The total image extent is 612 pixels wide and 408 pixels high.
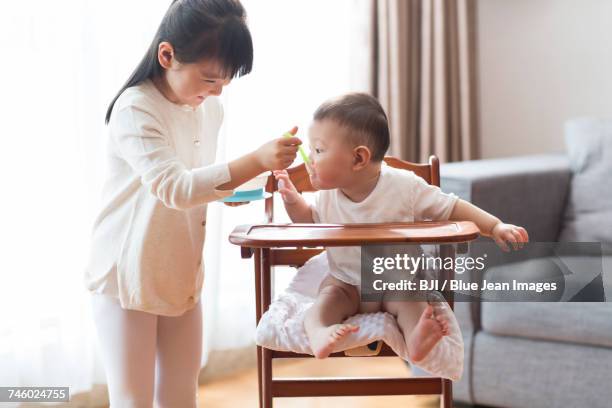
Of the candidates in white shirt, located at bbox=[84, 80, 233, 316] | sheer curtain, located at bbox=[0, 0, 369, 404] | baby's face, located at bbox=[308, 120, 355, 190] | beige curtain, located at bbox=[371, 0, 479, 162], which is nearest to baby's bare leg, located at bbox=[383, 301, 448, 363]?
baby's face, located at bbox=[308, 120, 355, 190]

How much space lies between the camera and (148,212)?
1.42 metres

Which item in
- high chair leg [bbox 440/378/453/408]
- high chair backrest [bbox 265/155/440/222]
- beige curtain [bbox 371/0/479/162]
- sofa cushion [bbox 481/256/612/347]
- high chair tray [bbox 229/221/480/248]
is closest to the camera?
high chair tray [bbox 229/221/480/248]

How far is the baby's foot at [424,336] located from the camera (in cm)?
132

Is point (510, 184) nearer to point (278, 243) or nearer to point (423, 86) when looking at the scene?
point (423, 86)

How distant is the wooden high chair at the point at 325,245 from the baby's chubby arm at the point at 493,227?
7 cm

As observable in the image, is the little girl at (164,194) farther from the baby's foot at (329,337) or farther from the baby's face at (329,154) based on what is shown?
the baby's foot at (329,337)

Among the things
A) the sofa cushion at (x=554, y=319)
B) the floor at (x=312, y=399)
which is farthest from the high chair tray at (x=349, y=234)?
the floor at (x=312, y=399)

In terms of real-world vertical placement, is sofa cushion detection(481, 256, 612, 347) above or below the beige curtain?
below

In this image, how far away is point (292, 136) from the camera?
1356 mm

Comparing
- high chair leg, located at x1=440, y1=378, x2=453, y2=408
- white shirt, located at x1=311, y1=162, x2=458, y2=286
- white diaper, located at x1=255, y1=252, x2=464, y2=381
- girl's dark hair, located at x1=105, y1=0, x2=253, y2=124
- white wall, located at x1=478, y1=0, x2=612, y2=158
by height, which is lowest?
high chair leg, located at x1=440, y1=378, x2=453, y2=408

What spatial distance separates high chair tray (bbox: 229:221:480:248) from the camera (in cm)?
127

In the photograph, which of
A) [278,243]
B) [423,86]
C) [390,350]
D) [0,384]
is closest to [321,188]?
[278,243]

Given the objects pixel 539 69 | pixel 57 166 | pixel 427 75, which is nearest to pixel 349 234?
pixel 57 166

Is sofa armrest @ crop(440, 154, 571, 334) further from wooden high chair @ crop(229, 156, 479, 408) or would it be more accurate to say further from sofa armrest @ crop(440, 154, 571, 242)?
wooden high chair @ crop(229, 156, 479, 408)
